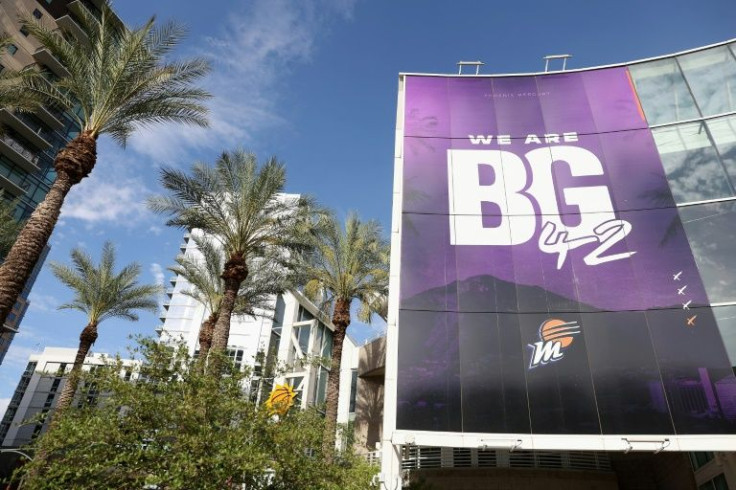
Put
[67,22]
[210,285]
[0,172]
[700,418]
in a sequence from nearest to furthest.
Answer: [700,418] → [210,285] → [0,172] → [67,22]

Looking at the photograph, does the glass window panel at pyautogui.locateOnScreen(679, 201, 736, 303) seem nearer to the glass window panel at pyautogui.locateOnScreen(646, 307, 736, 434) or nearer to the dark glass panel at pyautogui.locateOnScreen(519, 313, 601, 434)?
the glass window panel at pyautogui.locateOnScreen(646, 307, 736, 434)

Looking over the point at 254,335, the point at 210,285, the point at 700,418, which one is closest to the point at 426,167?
the point at 700,418

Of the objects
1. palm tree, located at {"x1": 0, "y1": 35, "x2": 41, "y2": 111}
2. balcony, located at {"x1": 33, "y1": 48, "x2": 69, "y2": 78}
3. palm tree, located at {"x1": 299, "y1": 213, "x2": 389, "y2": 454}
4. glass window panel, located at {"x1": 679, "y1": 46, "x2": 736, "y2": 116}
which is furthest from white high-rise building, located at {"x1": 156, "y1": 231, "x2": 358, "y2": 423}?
balcony, located at {"x1": 33, "y1": 48, "x2": 69, "y2": 78}

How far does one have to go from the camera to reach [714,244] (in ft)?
54.3

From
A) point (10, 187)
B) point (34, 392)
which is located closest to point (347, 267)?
point (10, 187)

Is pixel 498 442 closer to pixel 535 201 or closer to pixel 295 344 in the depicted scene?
pixel 535 201

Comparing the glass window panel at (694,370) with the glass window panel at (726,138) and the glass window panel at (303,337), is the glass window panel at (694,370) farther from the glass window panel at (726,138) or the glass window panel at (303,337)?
the glass window panel at (303,337)

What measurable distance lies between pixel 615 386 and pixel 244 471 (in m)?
11.4

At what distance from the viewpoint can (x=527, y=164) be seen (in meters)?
19.6

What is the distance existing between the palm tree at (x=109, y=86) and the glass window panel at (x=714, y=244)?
730 inches

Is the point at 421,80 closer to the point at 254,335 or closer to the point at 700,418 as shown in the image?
the point at 700,418

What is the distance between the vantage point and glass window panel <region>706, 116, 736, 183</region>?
18062 mm

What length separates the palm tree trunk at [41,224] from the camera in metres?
11.9

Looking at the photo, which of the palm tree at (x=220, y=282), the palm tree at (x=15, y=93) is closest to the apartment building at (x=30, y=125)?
→ the palm tree at (x=220, y=282)
